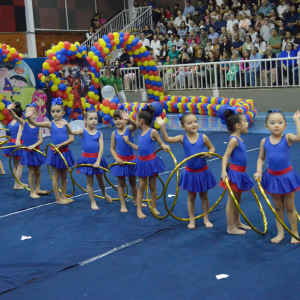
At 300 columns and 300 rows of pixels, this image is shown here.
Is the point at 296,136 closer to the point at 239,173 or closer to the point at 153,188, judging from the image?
the point at 239,173

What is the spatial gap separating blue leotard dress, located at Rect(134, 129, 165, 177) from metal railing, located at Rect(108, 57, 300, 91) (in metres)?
7.90

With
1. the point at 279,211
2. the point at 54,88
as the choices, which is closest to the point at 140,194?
the point at 279,211

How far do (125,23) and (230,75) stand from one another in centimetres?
937

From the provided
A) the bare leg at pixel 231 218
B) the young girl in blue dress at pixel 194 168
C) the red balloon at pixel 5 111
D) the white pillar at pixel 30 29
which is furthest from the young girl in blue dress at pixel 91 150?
the white pillar at pixel 30 29

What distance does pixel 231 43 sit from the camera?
525 inches

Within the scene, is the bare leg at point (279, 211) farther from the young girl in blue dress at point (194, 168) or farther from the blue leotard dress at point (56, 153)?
the blue leotard dress at point (56, 153)

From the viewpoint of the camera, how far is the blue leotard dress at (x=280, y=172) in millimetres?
3650

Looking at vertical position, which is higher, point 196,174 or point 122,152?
point 122,152

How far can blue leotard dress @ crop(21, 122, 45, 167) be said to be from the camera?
19.0ft

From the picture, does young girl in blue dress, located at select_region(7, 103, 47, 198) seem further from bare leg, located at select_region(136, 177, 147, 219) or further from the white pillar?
the white pillar

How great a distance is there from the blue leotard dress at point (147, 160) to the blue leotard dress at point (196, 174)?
1.52 ft

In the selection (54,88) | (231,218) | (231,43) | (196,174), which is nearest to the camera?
(231,218)

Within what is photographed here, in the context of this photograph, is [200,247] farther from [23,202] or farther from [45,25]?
[45,25]

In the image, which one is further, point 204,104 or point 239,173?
point 204,104
